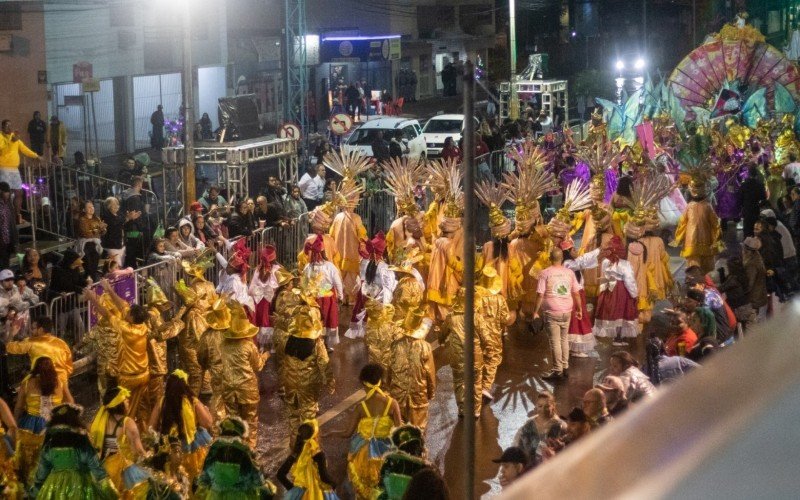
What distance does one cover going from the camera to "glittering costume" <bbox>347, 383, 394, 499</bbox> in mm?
8305

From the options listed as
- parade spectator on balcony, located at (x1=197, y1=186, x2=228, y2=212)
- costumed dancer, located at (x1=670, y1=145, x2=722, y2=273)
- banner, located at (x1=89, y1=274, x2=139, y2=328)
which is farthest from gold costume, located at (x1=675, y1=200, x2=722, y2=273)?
banner, located at (x1=89, y1=274, x2=139, y2=328)

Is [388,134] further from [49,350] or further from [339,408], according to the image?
[49,350]

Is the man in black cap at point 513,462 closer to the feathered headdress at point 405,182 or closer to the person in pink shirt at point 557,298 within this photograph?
the person in pink shirt at point 557,298

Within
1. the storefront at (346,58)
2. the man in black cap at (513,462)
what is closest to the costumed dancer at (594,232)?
the man in black cap at (513,462)

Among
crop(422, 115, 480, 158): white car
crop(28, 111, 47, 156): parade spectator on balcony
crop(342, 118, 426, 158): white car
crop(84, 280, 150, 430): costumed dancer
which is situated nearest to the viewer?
crop(84, 280, 150, 430): costumed dancer

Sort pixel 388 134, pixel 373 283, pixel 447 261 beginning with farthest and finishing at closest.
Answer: pixel 388 134
pixel 373 283
pixel 447 261

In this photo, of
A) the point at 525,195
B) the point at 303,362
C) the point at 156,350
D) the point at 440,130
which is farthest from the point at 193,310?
the point at 440,130

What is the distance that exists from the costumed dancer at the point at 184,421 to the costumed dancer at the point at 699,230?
8.89 meters

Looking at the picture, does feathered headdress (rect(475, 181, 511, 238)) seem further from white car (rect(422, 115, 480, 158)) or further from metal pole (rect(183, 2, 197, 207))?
white car (rect(422, 115, 480, 158))

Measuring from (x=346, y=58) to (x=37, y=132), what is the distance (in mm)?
18343

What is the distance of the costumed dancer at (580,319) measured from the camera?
13.0 meters

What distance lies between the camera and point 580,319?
13000 millimetres

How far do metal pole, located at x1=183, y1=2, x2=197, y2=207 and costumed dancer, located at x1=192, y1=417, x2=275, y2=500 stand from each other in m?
9.85

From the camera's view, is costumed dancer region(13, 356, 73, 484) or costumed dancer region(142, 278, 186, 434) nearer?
costumed dancer region(13, 356, 73, 484)
